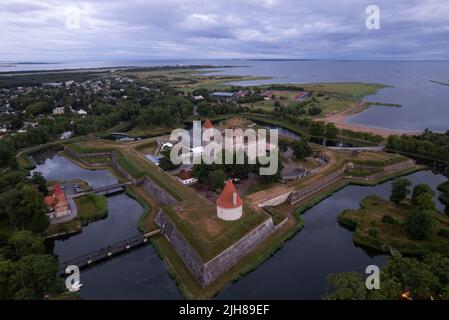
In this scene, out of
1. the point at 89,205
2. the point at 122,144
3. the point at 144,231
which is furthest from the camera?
the point at 122,144

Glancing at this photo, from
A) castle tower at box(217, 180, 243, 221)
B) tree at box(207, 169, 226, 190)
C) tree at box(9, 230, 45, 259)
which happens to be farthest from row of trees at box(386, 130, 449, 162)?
tree at box(9, 230, 45, 259)

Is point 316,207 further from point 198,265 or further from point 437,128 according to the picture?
point 437,128

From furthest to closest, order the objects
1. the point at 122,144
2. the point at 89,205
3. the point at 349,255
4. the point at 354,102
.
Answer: the point at 354,102
the point at 122,144
the point at 89,205
the point at 349,255

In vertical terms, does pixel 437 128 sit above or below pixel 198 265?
above

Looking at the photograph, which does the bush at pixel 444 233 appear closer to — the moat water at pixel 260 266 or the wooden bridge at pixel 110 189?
the moat water at pixel 260 266

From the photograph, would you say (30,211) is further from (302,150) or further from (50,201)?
(302,150)

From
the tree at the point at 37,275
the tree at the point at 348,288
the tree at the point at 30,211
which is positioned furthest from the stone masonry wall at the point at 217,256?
the tree at the point at 30,211
